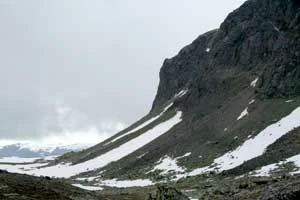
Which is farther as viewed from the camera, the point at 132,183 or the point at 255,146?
the point at 132,183

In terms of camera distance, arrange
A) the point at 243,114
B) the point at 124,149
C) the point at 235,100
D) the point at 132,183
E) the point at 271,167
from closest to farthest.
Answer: the point at 271,167
the point at 132,183
the point at 243,114
the point at 235,100
the point at 124,149

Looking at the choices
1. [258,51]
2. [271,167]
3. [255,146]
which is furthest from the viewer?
[258,51]

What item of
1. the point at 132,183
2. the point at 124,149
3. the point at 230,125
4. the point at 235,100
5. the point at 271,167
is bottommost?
the point at 271,167

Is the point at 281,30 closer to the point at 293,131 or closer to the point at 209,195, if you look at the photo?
the point at 293,131

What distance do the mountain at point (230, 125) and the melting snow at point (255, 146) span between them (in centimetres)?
22

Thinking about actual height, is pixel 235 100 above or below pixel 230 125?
above

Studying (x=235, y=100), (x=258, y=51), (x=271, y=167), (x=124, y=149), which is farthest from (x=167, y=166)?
(x=258, y=51)

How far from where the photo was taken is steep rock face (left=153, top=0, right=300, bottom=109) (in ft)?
328

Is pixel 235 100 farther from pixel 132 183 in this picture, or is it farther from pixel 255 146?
pixel 132 183

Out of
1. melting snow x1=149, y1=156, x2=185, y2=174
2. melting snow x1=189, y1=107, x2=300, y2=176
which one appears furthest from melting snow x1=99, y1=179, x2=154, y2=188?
melting snow x1=189, y1=107, x2=300, y2=176

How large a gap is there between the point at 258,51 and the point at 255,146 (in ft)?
178

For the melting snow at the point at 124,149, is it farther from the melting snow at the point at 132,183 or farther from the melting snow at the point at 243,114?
the melting snow at the point at 132,183

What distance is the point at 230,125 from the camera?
96.2 meters

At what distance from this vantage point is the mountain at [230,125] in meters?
66.2
